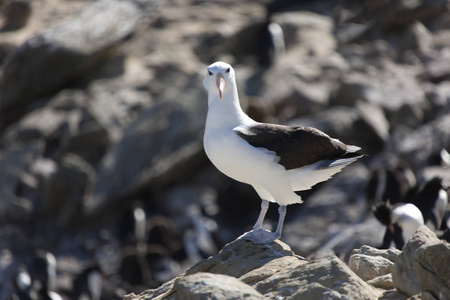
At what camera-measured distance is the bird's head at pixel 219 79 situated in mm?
6738

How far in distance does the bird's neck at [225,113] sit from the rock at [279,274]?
108 cm

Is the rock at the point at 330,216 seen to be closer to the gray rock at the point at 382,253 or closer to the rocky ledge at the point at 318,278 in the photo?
the gray rock at the point at 382,253

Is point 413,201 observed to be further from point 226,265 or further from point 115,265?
point 115,265

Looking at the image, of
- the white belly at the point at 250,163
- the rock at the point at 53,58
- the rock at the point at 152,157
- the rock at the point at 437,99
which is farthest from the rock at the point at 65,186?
the white belly at the point at 250,163

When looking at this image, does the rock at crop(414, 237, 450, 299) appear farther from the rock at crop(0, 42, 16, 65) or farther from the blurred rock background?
the rock at crop(0, 42, 16, 65)

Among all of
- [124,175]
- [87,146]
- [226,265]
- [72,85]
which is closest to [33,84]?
[72,85]

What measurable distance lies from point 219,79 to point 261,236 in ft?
4.83

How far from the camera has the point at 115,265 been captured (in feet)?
62.7

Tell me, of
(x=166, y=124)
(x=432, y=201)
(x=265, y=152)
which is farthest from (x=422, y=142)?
(x=265, y=152)

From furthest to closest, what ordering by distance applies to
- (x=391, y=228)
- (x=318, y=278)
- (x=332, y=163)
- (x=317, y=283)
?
(x=391, y=228), (x=332, y=163), (x=318, y=278), (x=317, y=283)

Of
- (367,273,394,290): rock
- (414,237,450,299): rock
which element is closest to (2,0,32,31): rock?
(367,273,394,290): rock

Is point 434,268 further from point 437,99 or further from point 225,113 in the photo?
point 437,99

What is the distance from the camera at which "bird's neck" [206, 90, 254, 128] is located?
6.74 metres

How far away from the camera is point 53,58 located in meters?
23.8
